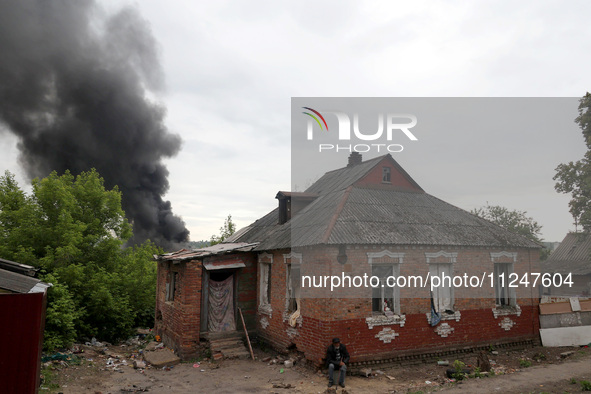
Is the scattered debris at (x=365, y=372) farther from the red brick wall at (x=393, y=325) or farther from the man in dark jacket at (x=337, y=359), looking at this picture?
the man in dark jacket at (x=337, y=359)

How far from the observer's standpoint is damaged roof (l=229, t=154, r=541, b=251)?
1238 cm

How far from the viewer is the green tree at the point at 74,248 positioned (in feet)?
51.7

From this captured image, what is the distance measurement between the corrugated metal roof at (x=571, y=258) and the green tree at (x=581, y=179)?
667cm

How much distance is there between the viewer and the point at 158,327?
17109 mm

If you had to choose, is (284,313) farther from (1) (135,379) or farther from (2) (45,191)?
(2) (45,191)

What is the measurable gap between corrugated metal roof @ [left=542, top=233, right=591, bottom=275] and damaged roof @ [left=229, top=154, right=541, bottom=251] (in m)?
18.8

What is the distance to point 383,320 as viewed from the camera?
39.0ft

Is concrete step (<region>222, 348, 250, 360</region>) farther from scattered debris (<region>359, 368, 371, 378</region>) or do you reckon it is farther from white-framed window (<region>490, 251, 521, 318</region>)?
white-framed window (<region>490, 251, 521, 318</region>)

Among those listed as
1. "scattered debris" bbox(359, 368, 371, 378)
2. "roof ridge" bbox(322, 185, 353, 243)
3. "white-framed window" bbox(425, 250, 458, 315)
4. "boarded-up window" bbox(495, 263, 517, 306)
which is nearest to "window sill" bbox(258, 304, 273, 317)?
"scattered debris" bbox(359, 368, 371, 378)

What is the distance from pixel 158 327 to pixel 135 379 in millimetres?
5511

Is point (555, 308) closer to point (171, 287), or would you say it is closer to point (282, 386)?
point (282, 386)

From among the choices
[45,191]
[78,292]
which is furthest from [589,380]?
[45,191]

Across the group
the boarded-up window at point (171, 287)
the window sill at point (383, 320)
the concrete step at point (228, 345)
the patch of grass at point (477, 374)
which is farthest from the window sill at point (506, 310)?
the boarded-up window at point (171, 287)

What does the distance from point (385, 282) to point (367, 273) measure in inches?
33.3
